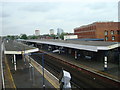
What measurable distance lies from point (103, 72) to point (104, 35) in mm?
47667

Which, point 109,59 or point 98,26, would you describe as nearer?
point 109,59

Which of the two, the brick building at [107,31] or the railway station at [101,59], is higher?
the brick building at [107,31]

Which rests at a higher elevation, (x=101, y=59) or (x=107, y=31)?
(x=107, y=31)

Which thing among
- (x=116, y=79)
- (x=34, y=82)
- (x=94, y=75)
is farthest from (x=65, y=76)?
(x=94, y=75)

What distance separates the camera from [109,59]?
30844 mm

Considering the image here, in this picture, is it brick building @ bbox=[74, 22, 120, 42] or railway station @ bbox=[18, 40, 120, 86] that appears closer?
railway station @ bbox=[18, 40, 120, 86]

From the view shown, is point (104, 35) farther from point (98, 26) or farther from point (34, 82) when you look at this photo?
point (34, 82)

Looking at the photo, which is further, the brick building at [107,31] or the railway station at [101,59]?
the brick building at [107,31]

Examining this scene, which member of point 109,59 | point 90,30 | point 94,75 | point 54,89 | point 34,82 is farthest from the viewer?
A: point 90,30

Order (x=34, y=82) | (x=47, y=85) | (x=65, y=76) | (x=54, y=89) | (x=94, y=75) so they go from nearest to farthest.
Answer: (x=65, y=76), (x=54, y=89), (x=47, y=85), (x=34, y=82), (x=94, y=75)

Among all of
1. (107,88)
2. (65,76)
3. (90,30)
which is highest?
(90,30)

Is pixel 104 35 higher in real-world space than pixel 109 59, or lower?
higher

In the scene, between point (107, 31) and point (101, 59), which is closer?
point (101, 59)

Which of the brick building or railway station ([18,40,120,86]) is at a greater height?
the brick building
